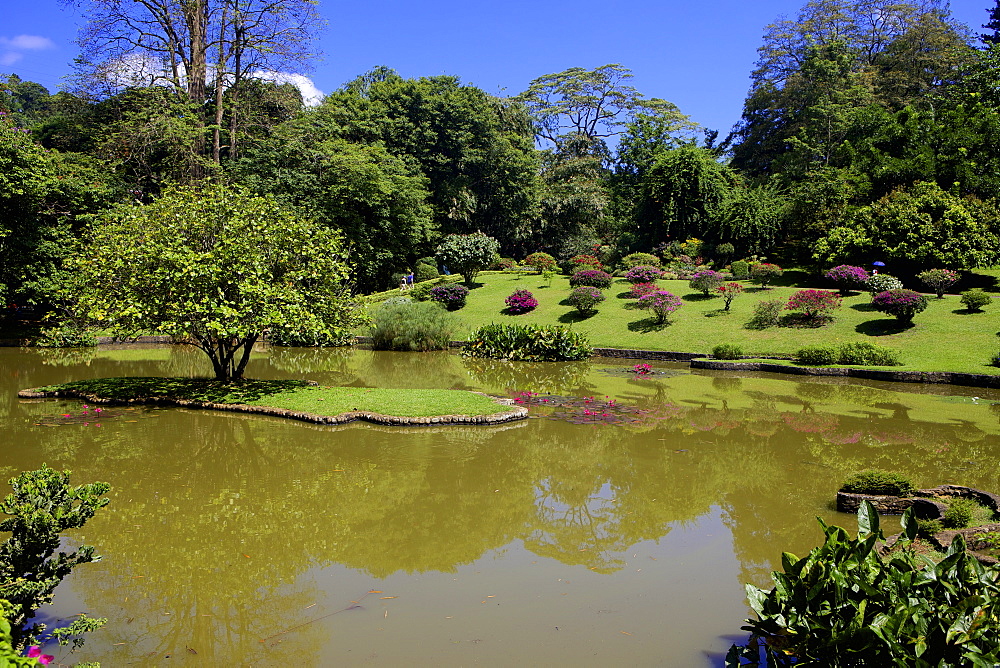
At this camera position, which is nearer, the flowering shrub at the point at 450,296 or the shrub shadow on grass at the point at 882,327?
the shrub shadow on grass at the point at 882,327

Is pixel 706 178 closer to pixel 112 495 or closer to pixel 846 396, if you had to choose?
pixel 846 396

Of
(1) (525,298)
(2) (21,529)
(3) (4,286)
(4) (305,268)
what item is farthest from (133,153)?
(2) (21,529)

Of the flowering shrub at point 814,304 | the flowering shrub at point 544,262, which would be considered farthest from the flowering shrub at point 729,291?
the flowering shrub at point 544,262

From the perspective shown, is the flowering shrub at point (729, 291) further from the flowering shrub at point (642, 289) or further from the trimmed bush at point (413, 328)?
the trimmed bush at point (413, 328)

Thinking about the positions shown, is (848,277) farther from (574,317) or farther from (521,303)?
(521,303)

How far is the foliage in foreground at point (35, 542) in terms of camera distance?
13.8 feet

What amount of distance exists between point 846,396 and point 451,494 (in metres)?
12.0

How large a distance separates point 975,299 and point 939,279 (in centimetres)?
189

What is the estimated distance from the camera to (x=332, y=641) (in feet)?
16.6

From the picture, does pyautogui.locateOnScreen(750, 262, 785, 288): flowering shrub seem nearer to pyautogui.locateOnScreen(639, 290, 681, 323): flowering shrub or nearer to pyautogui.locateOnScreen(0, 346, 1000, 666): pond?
pyautogui.locateOnScreen(639, 290, 681, 323): flowering shrub

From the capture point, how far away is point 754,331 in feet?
76.2

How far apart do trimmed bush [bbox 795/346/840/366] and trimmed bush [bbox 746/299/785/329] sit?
3.60 m

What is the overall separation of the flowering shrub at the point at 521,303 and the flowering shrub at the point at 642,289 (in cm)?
420

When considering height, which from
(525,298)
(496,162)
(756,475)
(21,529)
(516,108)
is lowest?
(756,475)
